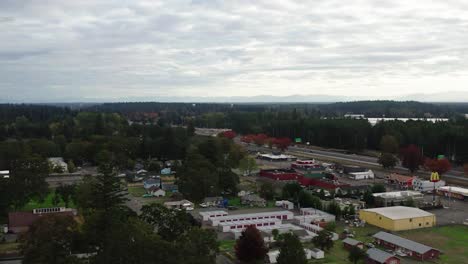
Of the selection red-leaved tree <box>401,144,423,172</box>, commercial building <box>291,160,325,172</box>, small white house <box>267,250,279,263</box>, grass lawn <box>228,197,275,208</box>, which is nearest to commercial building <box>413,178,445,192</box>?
red-leaved tree <box>401,144,423,172</box>

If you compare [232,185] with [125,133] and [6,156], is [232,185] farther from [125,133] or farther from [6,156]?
[125,133]

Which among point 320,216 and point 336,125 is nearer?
point 320,216

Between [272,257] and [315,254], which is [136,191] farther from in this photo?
[315,254]

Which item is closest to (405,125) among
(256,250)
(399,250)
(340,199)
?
(340,199)

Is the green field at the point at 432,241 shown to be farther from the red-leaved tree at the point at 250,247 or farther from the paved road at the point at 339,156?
the paved road at the point at 339,156

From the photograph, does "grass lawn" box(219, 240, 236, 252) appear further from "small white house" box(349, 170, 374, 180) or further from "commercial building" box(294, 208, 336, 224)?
"small white house" box(349, 170, 374, 180)

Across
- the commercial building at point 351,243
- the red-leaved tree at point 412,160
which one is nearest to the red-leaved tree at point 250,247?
the commercial building at point 351,243
